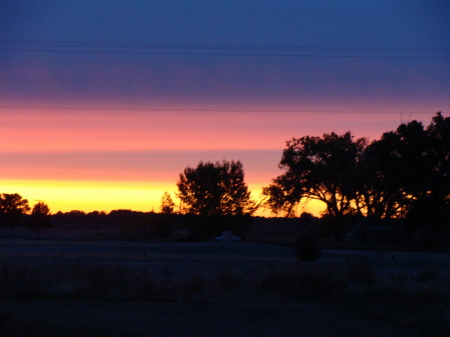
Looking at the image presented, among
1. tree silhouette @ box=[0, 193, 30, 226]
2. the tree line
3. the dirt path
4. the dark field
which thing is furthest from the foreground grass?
tree silhouette @ box=[0, 193, 30, 226]

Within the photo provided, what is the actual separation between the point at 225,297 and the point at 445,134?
2737 inches

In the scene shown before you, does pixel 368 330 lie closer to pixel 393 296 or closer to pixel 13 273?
pixel 393 296

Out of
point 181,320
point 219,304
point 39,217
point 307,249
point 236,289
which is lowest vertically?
point 181,320

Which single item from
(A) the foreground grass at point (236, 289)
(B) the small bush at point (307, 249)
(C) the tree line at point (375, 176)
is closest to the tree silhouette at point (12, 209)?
(C) the tree line at point (375, 176)

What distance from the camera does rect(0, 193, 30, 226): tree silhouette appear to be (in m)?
134

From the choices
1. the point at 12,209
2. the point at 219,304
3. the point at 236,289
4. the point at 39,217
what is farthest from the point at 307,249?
the point at 12,209

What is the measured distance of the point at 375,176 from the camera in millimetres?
85750

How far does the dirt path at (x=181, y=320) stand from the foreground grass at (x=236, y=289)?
1098 millimetres

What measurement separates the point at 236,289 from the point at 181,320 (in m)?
5.75

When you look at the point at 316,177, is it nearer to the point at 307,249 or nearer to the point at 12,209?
the point at 307,249

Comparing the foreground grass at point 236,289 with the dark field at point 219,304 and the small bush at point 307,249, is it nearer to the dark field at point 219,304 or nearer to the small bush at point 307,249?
the dark field at point 219,304

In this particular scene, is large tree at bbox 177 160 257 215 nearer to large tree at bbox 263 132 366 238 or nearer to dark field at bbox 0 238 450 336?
large tree at bbox 263 132 366 238

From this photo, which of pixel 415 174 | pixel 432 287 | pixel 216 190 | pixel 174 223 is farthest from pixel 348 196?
pixel 432 287

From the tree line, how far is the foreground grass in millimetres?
61396
